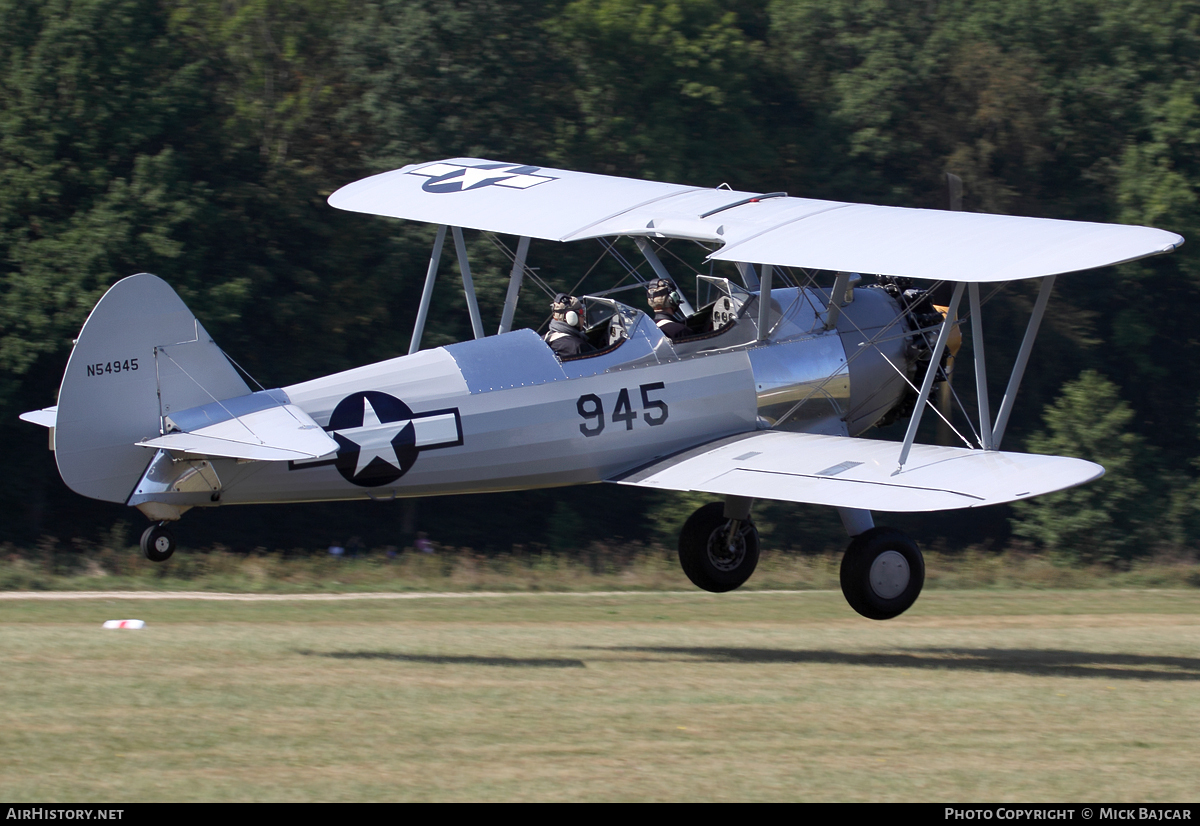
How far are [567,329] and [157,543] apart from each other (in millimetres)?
3442

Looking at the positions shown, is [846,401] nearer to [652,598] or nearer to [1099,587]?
[652,598]

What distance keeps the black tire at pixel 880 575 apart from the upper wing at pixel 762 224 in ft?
6.96

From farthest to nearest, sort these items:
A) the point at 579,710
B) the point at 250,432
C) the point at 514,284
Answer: the point at 514,284, the point at 250,432, the point at 579,710

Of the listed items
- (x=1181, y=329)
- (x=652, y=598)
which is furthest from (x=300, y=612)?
(x=1181, y=329)

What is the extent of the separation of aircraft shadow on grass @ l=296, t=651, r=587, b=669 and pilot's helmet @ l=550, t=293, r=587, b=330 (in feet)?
8.30

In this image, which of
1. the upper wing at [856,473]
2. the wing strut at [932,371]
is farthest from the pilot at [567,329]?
the wing strut at [932,371]

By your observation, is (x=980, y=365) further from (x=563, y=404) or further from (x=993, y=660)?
(x=563, y=404)

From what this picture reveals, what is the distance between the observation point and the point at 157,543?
9.54 m

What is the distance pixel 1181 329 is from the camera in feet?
111

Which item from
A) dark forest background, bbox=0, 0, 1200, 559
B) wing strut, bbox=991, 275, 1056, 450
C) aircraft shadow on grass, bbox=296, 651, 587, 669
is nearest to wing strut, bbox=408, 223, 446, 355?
aircraft shadow on grass, bbox=296, 651, 587, 669

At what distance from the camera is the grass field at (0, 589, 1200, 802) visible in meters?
7.18

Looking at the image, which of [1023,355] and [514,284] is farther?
[514,284]

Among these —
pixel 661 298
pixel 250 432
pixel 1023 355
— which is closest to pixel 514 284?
pixel 661 298

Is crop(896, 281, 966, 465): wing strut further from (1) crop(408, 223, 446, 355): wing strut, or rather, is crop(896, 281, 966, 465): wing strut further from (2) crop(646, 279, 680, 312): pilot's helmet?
(1) crop(408, 223, 446, 355): wing strut
